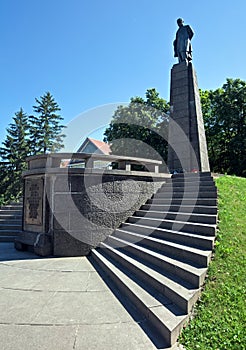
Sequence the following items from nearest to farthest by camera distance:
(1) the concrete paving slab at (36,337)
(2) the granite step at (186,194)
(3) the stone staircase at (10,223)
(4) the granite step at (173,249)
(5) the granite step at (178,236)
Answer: (1) the concrete paving slab at (36,337), (4) the granite step at (173,249), (5) the granite step at (178,236), (2) the granite step at (186,194), (3) the stone staircase at (10,223)

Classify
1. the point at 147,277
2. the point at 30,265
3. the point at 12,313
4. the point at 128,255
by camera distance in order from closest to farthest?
the point at 12,313 → the point at 147,277 → the point at 128,255 → the point at 30,265

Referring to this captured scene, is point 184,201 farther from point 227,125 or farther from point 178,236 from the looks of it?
point 227,125

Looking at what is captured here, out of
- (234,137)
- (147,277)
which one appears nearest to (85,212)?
(147,277)

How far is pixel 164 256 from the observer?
4.69 m

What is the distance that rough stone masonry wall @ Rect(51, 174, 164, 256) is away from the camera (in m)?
6.77

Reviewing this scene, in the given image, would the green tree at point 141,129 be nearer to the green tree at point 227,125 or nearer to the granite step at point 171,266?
the green tree at point 227,125

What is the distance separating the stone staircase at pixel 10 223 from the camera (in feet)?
29.2

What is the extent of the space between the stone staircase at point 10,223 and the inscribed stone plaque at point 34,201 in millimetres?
1883

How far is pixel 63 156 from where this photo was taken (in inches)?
270

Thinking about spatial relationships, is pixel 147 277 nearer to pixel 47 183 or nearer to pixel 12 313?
pixel 12 313

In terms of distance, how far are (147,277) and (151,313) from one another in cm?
92

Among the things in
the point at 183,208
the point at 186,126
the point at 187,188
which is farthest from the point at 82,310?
the point at 186,126

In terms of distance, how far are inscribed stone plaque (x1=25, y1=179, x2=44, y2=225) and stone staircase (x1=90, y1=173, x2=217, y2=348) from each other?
1904 mm

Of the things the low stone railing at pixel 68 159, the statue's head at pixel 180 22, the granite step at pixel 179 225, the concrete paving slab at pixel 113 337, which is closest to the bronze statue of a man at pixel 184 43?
the statue's head at pixel 180 22
